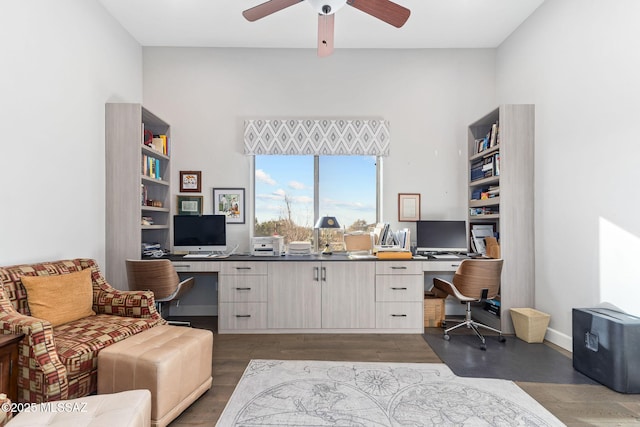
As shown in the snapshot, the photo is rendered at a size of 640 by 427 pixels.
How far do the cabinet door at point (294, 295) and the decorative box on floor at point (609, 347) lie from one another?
2295 millimetres

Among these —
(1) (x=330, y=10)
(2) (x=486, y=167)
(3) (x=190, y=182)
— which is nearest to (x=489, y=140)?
(2) (x=486, y=167)

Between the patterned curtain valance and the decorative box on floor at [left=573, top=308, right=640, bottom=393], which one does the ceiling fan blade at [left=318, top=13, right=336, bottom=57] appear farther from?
the decorative box on floor at [left=573, top=308, right=640, bottom=393]

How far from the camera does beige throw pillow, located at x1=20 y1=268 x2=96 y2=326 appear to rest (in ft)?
7.26

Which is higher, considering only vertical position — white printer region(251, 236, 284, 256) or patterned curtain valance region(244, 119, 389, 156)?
patterned curtain valance region(244, 119, 389, 156)

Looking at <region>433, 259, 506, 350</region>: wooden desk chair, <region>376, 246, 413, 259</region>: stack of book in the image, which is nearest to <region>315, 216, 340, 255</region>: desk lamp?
<region>376, 246, 413, 259</region>: stack of book

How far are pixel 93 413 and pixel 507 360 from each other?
303 cm

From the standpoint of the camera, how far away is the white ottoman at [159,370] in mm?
1834

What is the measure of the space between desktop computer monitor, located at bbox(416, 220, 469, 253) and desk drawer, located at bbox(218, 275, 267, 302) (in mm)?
1928

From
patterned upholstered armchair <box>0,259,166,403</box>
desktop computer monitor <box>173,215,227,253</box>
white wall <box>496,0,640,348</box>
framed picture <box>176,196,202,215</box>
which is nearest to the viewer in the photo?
patterned upholstered armchair <box>0,259,166,403</box>

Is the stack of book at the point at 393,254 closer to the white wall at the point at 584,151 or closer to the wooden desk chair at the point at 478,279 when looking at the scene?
the wooden desk chair at the point at 478,279

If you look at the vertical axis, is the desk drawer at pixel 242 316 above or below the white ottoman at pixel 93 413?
below

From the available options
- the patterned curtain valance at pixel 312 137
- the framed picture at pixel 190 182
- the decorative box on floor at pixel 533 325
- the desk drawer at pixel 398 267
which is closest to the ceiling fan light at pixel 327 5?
the patterned curtain valance at pixel 312 137

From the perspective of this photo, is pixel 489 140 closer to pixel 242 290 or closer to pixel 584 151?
pixel 584 151

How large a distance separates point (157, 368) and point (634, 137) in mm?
3612
